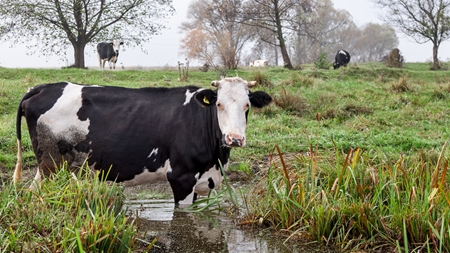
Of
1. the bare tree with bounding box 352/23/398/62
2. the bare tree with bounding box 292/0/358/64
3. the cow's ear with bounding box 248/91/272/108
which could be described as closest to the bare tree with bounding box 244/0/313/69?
the cow's ear with bounding box 248/91/272/108

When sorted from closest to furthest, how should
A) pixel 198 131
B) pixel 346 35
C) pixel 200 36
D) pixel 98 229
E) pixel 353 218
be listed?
pixel 98 229, pixel 353 218, pixel 198 131, pixel 200 36, pixel 346 35

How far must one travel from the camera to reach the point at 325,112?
13.1m

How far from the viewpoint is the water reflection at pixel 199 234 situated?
16.6 ft

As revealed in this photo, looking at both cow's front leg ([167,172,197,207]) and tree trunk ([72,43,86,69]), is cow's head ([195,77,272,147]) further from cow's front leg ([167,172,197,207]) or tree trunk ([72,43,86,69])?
tree trunk ([72,43,86,69])

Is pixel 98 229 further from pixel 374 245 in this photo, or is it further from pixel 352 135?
pixel 352 135

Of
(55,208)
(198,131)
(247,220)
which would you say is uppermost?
(198,131)

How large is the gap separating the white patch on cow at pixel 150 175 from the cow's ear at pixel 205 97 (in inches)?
32.8

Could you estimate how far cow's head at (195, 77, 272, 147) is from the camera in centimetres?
582

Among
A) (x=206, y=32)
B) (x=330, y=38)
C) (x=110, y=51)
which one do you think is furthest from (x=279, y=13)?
(x=330, y=38)

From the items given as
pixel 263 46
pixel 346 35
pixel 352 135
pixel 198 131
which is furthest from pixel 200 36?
pixel 198 131

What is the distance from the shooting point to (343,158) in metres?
6.11

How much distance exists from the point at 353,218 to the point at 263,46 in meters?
69.6

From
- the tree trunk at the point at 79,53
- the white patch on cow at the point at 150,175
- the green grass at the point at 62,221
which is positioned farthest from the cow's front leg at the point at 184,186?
the tree trunk at the point at 79,53

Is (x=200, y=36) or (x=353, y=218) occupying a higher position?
(x=200, y=36)
